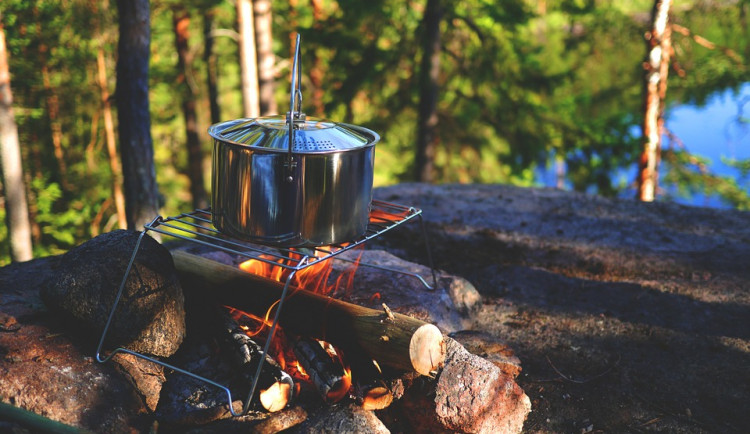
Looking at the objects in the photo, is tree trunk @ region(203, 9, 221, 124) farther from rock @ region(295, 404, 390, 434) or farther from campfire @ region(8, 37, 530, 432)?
rock @ region(295, 404, 390, 434)

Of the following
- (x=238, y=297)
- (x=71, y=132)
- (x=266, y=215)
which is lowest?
(x=71, y=132)

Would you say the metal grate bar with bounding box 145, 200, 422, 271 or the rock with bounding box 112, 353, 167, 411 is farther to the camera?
the rock with bounding box 112, 353, 167, 411

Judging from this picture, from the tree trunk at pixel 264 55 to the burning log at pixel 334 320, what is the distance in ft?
25.2

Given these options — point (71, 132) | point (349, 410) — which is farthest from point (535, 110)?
point (71, 132)

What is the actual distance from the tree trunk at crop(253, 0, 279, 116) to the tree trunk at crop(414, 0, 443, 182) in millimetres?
3235

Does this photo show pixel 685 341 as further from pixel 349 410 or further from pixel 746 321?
pixel 349 410

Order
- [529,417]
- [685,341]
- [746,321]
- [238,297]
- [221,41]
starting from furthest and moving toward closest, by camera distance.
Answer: [221,41] < [746,321] < [685,341] < [238,297] < [529,417]

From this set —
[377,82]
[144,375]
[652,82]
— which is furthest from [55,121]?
[652,82]

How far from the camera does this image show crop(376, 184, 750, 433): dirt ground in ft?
12.8

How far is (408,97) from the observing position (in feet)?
46.6

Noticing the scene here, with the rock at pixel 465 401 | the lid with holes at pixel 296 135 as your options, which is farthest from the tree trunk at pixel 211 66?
the rock at pixel 465 401

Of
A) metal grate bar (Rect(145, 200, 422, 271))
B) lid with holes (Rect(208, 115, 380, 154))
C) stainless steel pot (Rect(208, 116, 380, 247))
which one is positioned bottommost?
metal grate bar (Rect(145, 200, 422, 271))

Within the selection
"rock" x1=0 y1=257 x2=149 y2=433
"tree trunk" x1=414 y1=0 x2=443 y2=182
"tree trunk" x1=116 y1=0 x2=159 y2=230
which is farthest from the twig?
"tree trunk" x1=414 y1=0 x2=443 y2=182

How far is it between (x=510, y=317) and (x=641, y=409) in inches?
57.1
